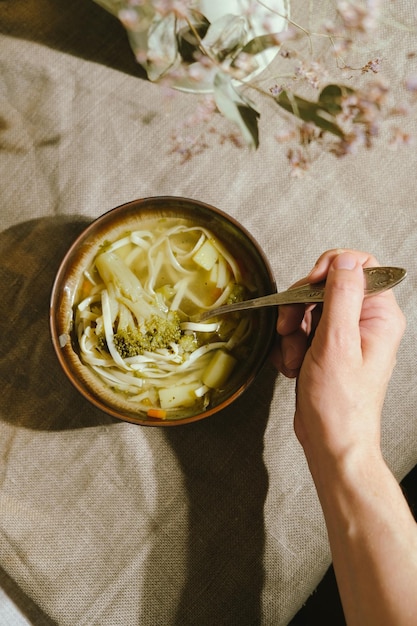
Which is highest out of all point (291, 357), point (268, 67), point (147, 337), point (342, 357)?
point (268, 67)

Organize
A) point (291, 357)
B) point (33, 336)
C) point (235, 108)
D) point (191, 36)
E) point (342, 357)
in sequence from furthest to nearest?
1. point (33, 336)
2. point (291, 357)
3. point (342, 357)
4. point (191, 36)
5. point (235, 108)

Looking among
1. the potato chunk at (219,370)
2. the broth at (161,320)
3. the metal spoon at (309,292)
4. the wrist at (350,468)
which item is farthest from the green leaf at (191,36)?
the wrist at (350,468)

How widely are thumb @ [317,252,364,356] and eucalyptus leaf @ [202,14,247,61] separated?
47 cm

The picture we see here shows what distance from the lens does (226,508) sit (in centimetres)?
141

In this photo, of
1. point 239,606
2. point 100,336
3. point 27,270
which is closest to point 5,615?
point 239,606

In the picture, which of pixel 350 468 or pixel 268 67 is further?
pixel 268 67

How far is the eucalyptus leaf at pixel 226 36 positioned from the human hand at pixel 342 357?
47 cm

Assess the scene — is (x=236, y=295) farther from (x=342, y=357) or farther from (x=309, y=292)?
(x=342, y=357)

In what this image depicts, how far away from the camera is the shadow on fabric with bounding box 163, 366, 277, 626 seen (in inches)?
54.9

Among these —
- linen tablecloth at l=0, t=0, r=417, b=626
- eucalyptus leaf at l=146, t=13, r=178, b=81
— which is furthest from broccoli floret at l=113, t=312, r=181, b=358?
eucalyptus leaf at l=146, t=13, r=178, b=81

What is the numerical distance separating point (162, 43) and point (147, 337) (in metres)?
0.63

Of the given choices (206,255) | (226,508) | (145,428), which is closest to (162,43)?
(206,255)

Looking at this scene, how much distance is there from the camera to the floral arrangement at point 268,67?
3.08 ft

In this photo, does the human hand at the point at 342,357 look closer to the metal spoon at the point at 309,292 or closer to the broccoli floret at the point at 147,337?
the metal spoon at the point at 309,292
